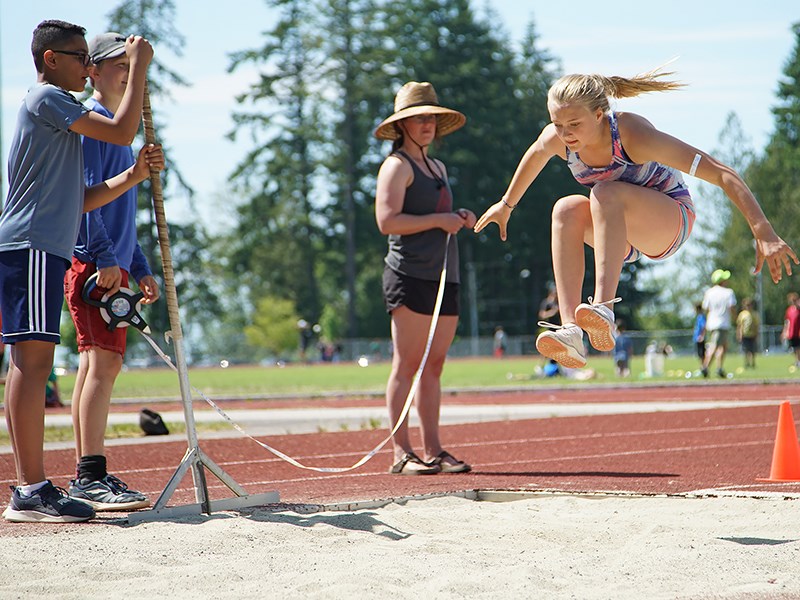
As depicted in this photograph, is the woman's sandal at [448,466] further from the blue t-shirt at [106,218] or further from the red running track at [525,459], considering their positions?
the blue t-shirt at [106,218]

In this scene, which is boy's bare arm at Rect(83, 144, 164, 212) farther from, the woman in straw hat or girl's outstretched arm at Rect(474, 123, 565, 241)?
the woman in straw hat

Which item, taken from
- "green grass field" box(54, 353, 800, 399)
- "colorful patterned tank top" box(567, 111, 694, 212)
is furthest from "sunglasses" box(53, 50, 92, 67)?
"green grass field" box(54, 353, 800, 399)

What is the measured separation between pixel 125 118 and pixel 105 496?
1.87 m

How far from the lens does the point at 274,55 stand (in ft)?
212

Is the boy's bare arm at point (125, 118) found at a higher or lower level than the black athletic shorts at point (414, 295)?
higher

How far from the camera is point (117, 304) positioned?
5695 mm

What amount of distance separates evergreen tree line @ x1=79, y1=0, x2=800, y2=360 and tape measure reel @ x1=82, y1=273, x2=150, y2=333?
177ft

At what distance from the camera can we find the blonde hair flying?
5.60m

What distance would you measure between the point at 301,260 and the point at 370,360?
906cm

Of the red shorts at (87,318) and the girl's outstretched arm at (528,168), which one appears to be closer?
the red shorts at (87,318)

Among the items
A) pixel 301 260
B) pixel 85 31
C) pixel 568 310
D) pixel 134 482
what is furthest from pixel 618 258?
pixel 301 260

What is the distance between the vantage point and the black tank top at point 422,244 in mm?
7758

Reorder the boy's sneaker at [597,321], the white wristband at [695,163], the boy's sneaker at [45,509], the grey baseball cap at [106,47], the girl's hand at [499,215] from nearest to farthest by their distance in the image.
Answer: the boy's sneaker at [45,509] → the white wristband at [695,163] → the boy's sneaker at [597,321] → the grey baseball cap at [106,47] → the girl's hand at [499,215]

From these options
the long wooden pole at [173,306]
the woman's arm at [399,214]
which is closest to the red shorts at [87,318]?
the long wooden pole at [173,306]
